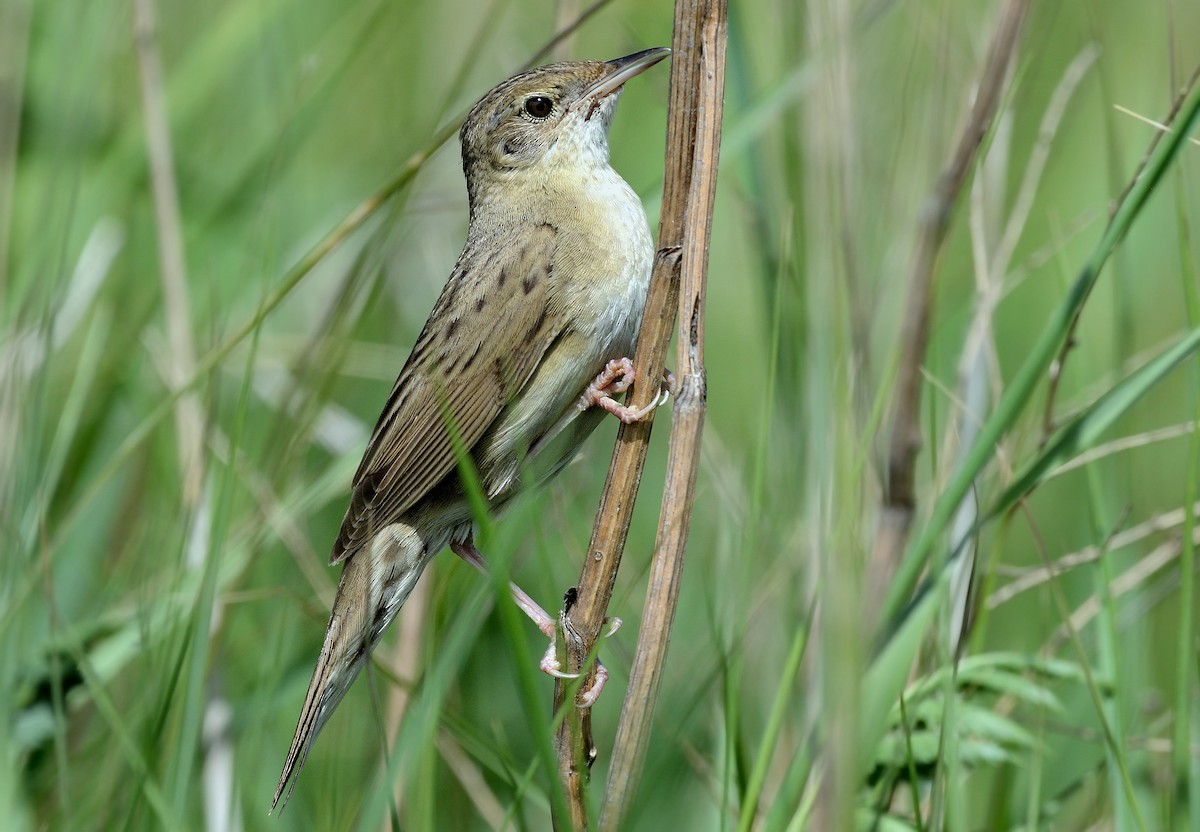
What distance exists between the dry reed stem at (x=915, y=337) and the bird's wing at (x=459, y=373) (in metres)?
1.70

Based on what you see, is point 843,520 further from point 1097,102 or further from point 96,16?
point 1097,102

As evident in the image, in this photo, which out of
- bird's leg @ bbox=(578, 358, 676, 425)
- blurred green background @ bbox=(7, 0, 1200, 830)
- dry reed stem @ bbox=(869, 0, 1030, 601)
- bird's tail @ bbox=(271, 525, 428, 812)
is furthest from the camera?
bird's leg @ bbox=(578, 358, 676, 425)

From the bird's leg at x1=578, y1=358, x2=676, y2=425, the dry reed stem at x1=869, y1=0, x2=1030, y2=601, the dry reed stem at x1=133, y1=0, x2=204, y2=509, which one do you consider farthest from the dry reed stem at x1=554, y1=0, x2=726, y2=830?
the dry reed stem at x1=133, y1=0, x2=204, y2=509

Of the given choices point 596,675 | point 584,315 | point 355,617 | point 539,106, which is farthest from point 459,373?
point 596,675

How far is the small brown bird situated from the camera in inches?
120

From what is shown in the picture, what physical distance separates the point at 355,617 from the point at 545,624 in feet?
1.45

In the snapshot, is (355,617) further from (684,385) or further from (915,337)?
(915,337)

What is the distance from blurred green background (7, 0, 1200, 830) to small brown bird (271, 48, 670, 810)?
15 centimetres

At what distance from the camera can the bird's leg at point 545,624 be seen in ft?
7.73

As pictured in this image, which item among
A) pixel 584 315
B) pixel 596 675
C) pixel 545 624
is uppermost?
pixel 584 315

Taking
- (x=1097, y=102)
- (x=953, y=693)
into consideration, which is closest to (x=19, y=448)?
(x=953, y=693)

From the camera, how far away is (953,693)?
199 centimetres

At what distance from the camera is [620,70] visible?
327 centimetres

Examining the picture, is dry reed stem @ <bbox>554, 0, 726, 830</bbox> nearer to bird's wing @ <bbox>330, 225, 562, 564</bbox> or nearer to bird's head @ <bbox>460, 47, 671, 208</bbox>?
bird's wing @ <bbox>330, 225, 562, 564</bbox>
